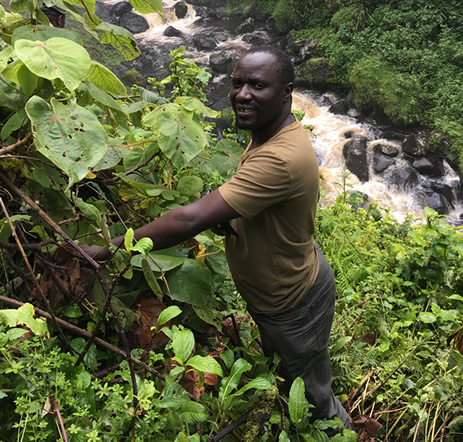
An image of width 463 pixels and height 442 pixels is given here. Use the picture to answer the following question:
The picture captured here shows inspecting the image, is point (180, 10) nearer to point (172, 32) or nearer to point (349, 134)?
point (172, 32)

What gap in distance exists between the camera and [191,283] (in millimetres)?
1316

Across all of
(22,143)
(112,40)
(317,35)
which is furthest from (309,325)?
(317,35)

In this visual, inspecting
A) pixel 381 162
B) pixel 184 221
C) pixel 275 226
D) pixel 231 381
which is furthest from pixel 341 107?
pixel 231 381

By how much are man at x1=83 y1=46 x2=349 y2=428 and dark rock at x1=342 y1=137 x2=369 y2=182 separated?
25.2ft

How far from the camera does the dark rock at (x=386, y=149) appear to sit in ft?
30.1

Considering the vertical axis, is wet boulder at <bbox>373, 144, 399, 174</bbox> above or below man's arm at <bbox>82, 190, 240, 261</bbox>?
below

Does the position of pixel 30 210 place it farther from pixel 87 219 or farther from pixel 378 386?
pixel 378 386

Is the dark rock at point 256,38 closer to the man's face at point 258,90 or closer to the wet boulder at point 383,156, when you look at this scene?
the wet boulder at point 383,156

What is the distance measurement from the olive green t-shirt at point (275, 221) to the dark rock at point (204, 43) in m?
14.0

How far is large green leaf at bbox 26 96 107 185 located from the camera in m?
0.93

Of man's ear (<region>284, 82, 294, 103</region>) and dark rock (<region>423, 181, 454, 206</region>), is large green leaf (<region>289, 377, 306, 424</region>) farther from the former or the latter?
dark rock (<region>423, 181, 454, 206</region>)

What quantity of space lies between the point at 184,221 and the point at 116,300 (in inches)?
12.1

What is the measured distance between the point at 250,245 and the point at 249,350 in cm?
42

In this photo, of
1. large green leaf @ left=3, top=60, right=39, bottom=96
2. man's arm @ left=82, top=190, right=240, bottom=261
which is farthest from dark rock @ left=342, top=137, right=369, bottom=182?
large green leaf @ left=3, top=60, right=39, bottom=96
